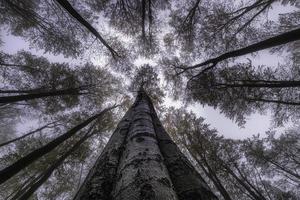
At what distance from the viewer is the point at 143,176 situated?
179 cm

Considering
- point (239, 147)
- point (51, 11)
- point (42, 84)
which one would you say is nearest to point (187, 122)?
point (239, 147)

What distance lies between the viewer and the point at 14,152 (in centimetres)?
1030

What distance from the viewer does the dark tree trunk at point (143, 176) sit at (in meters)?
1.63

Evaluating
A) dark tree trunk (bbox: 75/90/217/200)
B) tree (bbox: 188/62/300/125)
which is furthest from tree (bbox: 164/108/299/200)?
dark tree trunk (bbox: 75/90/217/200)

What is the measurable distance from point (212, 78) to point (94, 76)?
6.22 m

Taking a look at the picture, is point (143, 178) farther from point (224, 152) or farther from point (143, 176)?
point (224, 152)

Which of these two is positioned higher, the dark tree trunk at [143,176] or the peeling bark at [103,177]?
the dark tree trunk at [143,176]

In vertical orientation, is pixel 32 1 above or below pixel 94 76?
above

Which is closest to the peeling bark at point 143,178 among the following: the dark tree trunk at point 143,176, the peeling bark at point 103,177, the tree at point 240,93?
the dark tree trunk at point 143,176

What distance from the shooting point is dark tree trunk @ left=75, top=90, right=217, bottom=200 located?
1629mm

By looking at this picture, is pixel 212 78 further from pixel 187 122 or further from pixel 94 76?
pixel 94 76

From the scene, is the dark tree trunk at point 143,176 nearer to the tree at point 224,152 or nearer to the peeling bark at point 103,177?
the peeling bark at point 103,177

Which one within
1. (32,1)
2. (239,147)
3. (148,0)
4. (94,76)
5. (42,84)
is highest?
(148,0)

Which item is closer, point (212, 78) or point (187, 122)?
point (212, 78)
